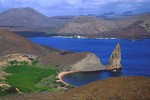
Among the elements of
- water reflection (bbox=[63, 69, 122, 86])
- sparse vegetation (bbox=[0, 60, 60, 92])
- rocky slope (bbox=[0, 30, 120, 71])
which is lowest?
water reflection (bbox=[63, 69, 122, 86])

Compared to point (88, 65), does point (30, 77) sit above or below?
below

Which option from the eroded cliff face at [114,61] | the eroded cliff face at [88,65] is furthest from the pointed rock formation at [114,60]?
the eroded cliff face at [88,65]

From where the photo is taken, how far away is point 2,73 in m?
85.9

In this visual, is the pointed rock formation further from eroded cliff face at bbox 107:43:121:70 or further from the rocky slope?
the rocky slope

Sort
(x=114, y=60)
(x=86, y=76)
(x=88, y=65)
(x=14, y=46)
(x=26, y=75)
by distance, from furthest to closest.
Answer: (x=14, y=46)
(x=114, y=60)
(x=88, y=65)
(x=86, y=76)
(x=26, y=75)

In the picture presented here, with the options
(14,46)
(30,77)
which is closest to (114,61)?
(30,77)

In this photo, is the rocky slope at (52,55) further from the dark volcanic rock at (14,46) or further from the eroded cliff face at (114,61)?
the eroded cliff face at (114,61)

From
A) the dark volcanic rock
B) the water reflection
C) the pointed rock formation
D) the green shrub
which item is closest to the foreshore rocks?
the pointed rock formation

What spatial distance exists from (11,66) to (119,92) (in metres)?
64.0

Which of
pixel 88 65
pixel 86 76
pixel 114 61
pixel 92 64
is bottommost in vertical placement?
pixel 86 76

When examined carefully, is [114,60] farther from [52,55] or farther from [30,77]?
[30,77]

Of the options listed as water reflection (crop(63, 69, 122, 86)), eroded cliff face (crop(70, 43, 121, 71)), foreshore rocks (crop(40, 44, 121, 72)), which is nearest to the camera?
water reflection (crop(63, 69, 122, 86))

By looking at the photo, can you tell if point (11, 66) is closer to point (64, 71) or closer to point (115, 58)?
point (64, 71)

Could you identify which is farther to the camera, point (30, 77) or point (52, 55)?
point (52, 55)
